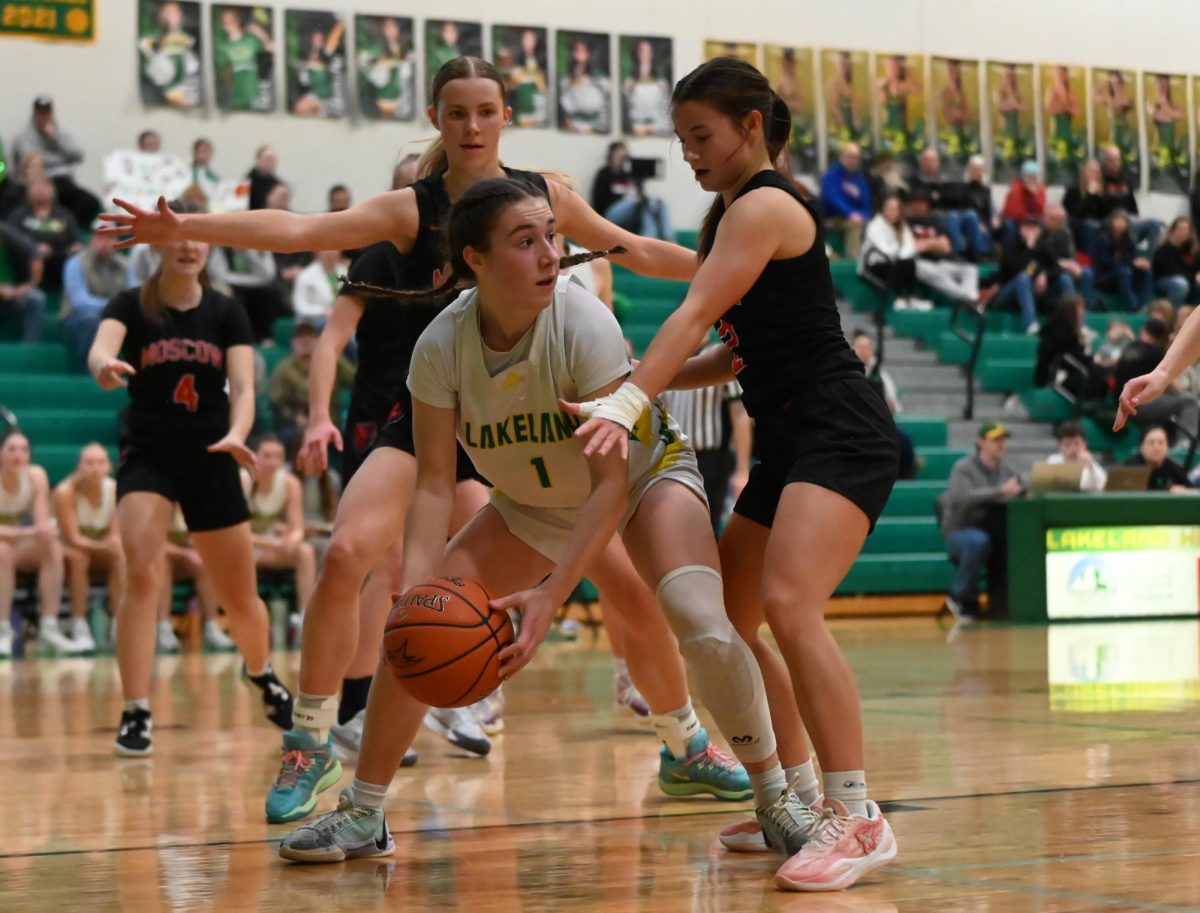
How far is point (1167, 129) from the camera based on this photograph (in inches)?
828

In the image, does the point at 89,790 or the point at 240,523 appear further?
the point at 240,523

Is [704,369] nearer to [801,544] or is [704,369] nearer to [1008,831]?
[801,544]

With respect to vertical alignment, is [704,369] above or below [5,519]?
above

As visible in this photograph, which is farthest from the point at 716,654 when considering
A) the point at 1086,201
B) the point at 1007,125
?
the point at 1007,125

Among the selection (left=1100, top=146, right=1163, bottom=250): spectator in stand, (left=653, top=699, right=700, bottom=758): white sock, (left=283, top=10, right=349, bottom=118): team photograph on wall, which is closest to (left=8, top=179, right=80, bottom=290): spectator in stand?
(left=283, top=10, right=349, bottom=118): team photograph on wall

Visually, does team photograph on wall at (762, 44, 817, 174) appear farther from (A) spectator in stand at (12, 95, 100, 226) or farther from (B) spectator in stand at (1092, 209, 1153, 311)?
(A) spectator in stand at (12, 95, 100, 226)

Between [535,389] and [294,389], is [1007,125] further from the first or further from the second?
[535,389]

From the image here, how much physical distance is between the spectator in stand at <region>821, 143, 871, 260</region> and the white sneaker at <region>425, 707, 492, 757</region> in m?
12.5

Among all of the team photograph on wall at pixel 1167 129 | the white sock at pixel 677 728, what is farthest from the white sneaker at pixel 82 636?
the team photograph on wall at pixel 1167 129

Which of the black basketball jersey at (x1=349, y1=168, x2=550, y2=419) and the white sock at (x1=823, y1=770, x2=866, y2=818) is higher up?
the black basketball jersey at (x1=349, y1=168, x2=550, y2=419)

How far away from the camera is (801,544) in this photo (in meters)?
3.62

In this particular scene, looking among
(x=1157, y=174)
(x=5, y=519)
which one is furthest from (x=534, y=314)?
(x=1157, y=174)

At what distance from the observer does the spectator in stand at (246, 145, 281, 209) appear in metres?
15.0

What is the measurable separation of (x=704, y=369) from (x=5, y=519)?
7.74 m
